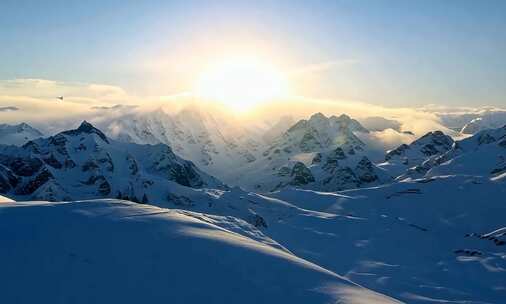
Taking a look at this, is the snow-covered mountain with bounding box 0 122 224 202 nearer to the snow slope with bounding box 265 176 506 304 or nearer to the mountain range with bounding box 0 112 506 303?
the mountain range with bounding box 0 112 506 303

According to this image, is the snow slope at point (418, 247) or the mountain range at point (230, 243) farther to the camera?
the snow slope at point (418, 247)

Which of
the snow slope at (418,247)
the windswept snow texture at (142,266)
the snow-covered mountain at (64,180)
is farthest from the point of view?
the snow-covered mountain at (64,180)

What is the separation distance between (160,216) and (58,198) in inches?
5821

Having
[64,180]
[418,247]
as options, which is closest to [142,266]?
[418,247]

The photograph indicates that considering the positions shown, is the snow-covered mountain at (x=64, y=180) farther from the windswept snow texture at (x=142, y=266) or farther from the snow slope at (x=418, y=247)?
the windswept snow texture at (x=142, y=266)

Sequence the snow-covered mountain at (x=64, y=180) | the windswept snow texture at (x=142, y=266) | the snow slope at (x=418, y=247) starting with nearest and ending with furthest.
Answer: the windswept snow texture at (x=142, y=266), the snow slope at (x=418, y=247), the snow-covered mountain at (x=64, y=180)

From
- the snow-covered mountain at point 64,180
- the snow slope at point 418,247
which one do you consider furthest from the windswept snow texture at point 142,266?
the snow-covered mountain at point 64,180

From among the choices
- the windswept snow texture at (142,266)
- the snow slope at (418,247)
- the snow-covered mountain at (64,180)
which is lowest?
the snow slope at (418,247)

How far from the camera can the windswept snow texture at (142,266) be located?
17.6m

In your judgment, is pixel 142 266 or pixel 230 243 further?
pixel 230 243

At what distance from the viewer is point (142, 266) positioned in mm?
19391

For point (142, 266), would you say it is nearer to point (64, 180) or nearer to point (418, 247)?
point (418, 247)

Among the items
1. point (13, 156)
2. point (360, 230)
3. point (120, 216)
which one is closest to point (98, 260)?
point (120, 216)

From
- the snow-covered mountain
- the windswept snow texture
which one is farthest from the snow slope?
the windswept snow texture
